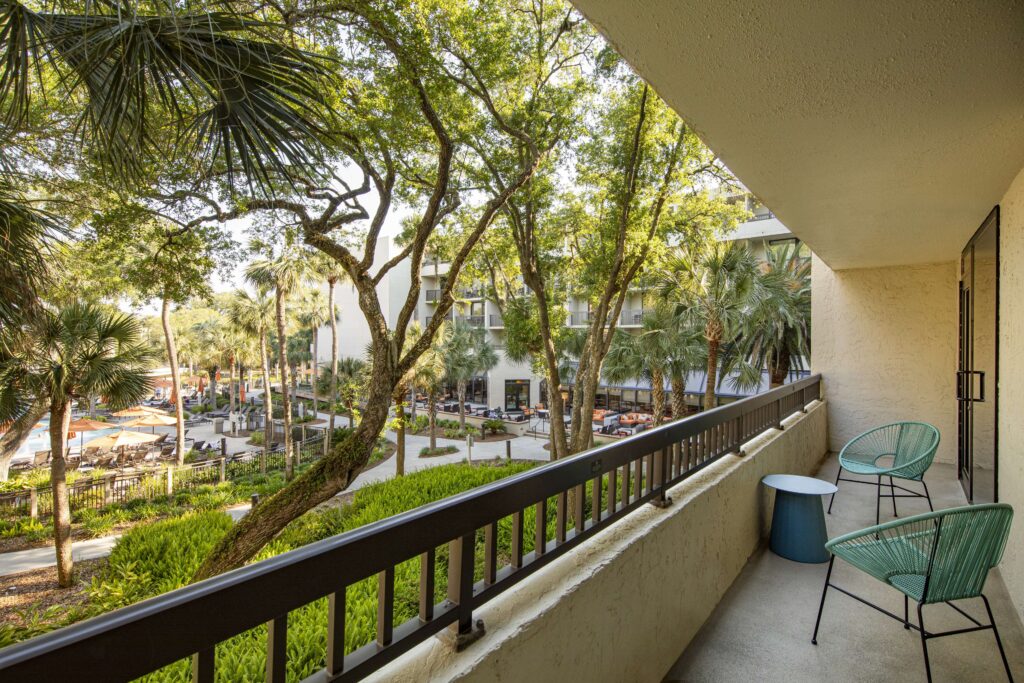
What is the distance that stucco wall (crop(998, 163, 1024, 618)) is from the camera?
2.37 meters

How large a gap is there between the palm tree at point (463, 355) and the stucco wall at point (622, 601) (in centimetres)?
1585

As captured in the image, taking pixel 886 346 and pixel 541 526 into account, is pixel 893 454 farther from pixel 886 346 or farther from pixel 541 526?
pixel 541 526

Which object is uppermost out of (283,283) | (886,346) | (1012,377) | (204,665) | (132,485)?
(283,283)

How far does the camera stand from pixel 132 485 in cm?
1114

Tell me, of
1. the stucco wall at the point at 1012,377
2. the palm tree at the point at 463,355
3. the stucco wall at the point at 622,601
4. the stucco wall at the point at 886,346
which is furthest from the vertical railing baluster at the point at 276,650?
the palm tree at the point at 463,355

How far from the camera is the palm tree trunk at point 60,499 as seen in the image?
6.85m

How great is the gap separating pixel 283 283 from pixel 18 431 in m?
8.28

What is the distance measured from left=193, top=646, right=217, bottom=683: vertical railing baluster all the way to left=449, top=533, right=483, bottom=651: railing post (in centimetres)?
53

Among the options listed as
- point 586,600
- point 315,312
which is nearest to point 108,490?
point 586,600

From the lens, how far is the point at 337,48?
577 cm

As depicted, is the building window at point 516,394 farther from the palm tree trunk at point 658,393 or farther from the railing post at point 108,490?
the railing post at point 108,490

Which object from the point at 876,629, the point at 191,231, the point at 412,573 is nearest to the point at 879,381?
the point at 876,629

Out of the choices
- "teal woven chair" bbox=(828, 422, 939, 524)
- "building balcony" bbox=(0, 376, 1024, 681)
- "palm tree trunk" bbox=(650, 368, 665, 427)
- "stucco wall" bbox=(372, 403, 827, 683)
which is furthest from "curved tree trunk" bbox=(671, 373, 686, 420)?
"stucco wall" bbox=(372, 403, 827, 683)

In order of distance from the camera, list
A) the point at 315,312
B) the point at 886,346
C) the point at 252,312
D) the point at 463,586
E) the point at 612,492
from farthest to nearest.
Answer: the point at 315,312 < the point at 252,312 < the point at 886,346 < the point at 612,492 < the point at 463,586
